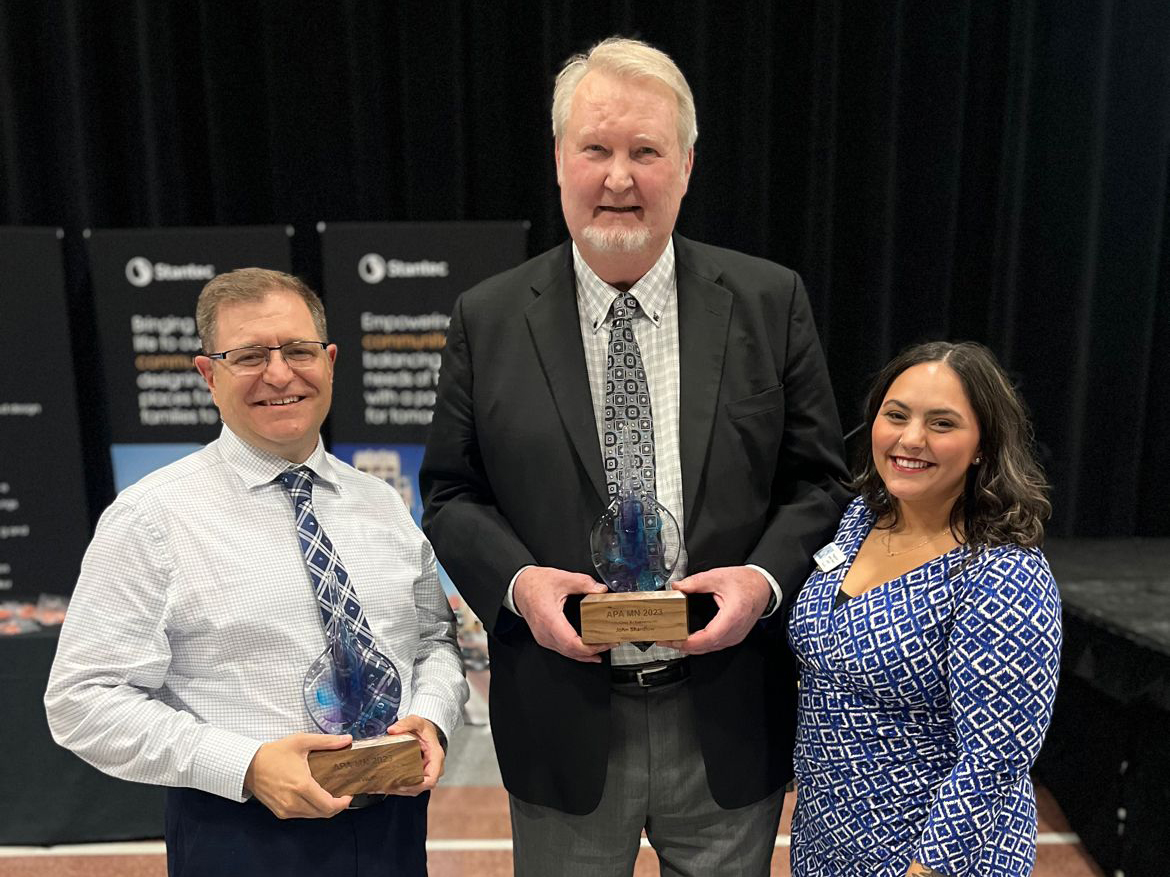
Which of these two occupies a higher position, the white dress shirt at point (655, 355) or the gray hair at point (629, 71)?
the gray hair at point (629, 71)

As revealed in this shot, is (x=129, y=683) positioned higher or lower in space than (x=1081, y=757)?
higher

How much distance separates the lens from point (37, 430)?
301 centimetres

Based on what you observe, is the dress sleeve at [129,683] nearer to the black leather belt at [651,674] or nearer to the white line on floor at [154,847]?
the black leather belt at [651,674]

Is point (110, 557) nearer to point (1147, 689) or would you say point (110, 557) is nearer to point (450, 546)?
point (450, 546)

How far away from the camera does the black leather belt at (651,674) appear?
1526mm

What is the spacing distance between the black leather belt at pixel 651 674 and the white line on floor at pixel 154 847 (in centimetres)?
171

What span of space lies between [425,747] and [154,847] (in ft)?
6.98

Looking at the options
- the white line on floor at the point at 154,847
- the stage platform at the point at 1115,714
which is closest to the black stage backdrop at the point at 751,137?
the stage platform at the point at 1115,714

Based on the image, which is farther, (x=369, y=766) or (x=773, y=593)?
(x=773, y=593)

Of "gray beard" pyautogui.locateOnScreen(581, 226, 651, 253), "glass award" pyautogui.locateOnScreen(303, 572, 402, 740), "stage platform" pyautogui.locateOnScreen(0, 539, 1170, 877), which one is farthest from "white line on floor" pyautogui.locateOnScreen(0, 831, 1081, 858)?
"gray beard" pyautogui.locateOnScreen(581, 226, 651, 253)

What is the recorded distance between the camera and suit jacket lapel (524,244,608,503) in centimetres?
151

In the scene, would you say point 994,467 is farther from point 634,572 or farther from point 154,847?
point 154,847

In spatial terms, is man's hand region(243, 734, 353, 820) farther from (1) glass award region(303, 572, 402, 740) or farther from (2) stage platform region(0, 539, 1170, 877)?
(2) stage platform region(0, 539, 1170, 877)

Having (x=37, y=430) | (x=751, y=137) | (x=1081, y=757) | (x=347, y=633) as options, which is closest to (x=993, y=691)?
(x=347, y=633)
